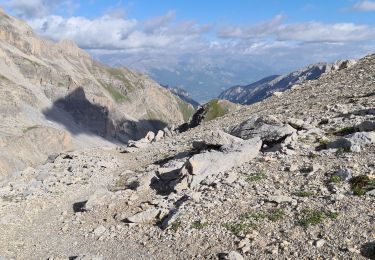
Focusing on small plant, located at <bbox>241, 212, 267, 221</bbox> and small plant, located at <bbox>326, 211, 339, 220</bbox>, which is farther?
small plant, located at <bbox>241, 212, 267, 221</bbox>

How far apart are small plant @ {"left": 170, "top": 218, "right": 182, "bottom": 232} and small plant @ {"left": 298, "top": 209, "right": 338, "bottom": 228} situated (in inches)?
206

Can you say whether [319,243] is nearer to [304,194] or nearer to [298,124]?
[304,194]

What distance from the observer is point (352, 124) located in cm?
2742

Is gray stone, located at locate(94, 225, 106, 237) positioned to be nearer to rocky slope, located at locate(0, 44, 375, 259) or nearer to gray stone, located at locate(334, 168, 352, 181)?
rocky slope, located at locate(0, 44, 375, 259)

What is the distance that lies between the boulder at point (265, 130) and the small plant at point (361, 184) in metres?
7.27

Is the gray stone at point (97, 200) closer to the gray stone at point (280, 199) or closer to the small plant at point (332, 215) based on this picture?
the gray stone at point (280, 199)

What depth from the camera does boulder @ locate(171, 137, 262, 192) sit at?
24183mm

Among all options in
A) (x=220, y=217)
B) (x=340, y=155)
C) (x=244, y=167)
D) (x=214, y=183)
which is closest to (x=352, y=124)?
(x=340, y=155)

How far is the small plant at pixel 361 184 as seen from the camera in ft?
61.9

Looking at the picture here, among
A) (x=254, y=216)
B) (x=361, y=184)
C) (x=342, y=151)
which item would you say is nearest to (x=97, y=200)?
(x=254, y=216)

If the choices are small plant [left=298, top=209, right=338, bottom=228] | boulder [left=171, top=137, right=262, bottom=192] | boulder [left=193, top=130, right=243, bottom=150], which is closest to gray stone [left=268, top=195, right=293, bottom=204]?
small plant [left=298, top=209, right=338, bottom=228]

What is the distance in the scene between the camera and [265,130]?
90.6ft

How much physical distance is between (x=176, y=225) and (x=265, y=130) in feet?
32.9

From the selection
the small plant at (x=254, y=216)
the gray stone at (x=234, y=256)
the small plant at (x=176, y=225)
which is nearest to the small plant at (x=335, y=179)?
the small plant at (x=254, y=216)
